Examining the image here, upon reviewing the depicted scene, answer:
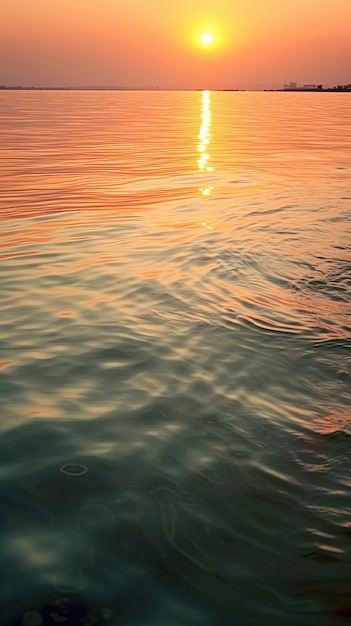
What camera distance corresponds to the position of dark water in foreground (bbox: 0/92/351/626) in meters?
2.95

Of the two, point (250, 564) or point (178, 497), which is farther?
point (178, 497)

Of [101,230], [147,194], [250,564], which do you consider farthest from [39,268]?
[147,194]

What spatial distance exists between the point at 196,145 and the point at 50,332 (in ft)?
83.1

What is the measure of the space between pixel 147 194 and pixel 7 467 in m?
12.7

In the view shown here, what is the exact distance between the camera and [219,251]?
991 cm

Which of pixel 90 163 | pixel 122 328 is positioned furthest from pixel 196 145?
pixel 122 328

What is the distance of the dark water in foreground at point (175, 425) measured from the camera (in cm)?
295

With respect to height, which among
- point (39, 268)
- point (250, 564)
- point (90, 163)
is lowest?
point (250, 564)

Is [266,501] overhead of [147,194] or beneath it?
beneath

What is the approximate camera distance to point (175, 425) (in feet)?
14.8

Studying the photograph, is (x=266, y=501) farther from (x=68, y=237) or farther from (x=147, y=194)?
(x=147, y=194)

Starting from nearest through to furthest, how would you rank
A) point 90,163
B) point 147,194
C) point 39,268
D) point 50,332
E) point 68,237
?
1. point 50,332
2. point 39,268
3. point 68,237
4. point 147,194
5. point 90,163

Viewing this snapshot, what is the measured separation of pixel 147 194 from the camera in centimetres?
1583

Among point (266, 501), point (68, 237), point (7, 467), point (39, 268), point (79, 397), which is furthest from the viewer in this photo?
point (68, 237)
